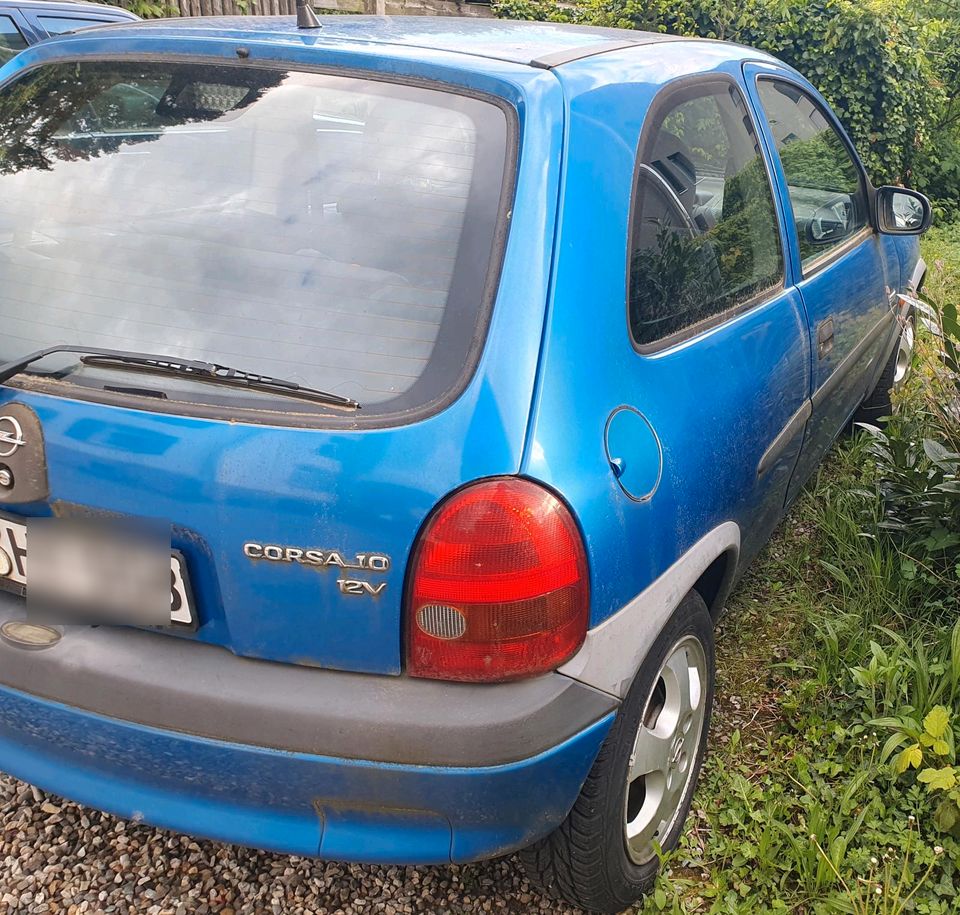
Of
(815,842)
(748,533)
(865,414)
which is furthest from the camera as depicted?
(865,414)

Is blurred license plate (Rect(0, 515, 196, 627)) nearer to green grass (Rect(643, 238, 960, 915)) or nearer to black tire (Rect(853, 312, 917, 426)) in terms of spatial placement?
green grass (Rect(643, 238, 960, 915))

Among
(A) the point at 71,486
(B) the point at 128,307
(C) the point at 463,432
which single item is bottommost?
(A) the point at 71,486

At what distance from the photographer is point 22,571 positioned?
1.67 meters

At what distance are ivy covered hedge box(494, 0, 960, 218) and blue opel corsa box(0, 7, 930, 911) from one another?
687cm

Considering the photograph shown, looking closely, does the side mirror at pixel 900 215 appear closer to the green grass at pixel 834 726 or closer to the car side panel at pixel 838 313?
the car side panel at pixel 838 313

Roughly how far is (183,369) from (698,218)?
1.26 metres

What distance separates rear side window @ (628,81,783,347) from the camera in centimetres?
189

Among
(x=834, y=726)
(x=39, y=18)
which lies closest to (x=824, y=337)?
(x=834, y=726)

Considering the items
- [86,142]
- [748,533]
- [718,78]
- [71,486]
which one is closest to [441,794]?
[71,486]

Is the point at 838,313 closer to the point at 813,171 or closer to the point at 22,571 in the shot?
the point at 813,171

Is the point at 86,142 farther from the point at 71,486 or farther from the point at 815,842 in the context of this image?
the point at 815,842

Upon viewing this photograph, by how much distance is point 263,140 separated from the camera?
1757 millimetres

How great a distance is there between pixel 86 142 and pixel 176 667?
1109 mm

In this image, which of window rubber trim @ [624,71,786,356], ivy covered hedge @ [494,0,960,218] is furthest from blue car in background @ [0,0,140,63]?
window rubber trim @ [624,71,786,356]
